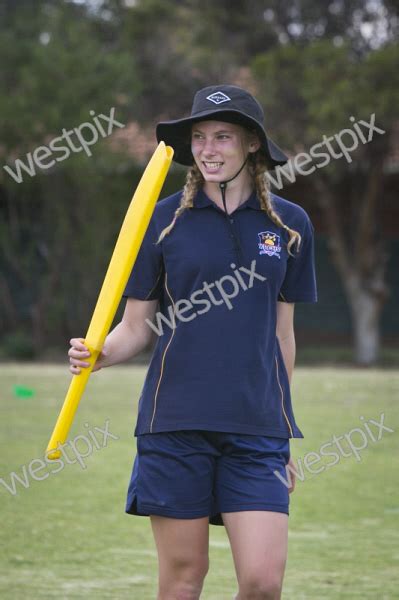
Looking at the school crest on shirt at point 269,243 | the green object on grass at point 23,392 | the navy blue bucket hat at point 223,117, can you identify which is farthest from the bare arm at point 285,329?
the green object on grass at point 23,392

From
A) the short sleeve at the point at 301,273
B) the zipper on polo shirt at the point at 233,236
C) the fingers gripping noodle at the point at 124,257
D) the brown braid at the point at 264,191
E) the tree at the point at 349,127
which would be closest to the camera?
the fingers gripping noodle at the point at 124,257

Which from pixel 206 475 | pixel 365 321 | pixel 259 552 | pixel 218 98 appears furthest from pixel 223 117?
pixel 365 321

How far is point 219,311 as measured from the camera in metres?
3.95

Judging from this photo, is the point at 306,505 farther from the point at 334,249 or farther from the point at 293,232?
the point at 334,249

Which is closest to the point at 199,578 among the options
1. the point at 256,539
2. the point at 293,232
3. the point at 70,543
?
the point at 256,539

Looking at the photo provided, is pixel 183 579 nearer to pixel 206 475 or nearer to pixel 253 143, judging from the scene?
pixel 206 475

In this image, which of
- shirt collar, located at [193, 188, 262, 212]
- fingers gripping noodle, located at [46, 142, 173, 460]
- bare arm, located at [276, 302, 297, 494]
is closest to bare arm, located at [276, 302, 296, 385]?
bare arm, located at [276, 302, 297, 494]

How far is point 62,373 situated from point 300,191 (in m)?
7.65

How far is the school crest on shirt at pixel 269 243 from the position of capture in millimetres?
4035

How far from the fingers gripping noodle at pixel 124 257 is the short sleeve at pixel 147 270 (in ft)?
0.44

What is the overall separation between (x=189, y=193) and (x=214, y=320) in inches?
→ 17.2

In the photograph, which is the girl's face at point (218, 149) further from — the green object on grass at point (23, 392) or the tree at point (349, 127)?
the tree at point (349, 127)

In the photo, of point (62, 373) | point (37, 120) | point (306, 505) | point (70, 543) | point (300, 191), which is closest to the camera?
point (70, 543)

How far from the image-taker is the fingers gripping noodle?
3857 millimetres
